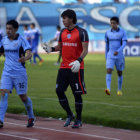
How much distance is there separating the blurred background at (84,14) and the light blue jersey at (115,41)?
29414 millimetres

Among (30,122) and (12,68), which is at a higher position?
(12,68)

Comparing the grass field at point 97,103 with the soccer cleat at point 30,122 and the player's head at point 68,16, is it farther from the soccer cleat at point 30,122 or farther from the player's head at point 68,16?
the player's head at point 68,16

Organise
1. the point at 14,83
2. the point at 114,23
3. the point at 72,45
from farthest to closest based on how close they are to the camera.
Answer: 1. the point at 114,23
2. the point at 72,45
3. the point at 14,83

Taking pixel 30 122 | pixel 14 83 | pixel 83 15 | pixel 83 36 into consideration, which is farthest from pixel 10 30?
pixel 83 15

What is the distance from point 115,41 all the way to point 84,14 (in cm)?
3184

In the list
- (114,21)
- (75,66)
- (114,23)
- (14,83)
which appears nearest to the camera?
(75,66)

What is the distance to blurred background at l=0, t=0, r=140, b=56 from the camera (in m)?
45.1

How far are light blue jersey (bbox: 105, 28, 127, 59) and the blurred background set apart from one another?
2941cm

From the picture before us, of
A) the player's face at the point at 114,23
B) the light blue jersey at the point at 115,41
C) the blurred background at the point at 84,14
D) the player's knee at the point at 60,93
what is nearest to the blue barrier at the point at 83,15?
the blurred background at the point at 84,14

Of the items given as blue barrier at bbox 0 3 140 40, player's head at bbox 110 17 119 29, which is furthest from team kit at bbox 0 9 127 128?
blue barrier at bbox 0 3 140 40

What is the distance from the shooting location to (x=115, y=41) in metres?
15.1

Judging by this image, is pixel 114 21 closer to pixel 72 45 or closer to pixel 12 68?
pixel 72 45

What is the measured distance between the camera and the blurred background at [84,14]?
148ft

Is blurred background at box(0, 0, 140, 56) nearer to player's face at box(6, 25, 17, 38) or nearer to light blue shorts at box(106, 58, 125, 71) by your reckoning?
light blue shorts at box(106, 58, 125, 71)
